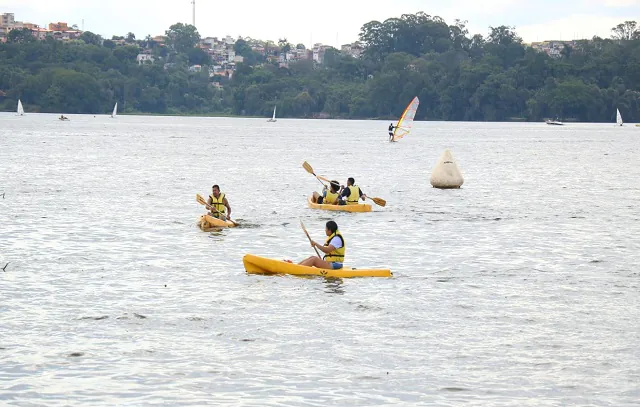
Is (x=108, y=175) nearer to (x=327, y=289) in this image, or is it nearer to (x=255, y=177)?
(x=255, y=177)

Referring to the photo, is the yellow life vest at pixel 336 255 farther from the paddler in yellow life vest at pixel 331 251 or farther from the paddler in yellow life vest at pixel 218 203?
the paddler in yellow life vest at pixel 218 203

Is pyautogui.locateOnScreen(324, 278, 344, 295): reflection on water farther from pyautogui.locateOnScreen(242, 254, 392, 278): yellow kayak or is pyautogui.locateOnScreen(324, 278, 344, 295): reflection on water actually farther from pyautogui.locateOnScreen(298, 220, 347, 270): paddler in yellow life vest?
pyautogui.locateOnScreen(298, 220, 347, 270): paddler in yellow life vest

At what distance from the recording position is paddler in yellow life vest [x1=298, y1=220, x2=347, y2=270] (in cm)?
2259

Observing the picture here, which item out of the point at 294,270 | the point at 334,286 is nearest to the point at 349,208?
the point at 294,270

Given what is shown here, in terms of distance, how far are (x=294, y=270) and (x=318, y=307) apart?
9.50ft

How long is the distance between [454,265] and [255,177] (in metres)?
35.4

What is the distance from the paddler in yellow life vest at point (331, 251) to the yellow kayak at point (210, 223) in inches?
354

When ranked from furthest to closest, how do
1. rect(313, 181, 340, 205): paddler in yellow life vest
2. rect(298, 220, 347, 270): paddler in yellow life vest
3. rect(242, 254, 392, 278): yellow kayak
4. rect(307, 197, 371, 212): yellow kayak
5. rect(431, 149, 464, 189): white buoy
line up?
rect(431, 149, 464, 189): white buoy, rect(313, 181, 340, 205): paddler in yellow life vest, rect(307, 197, 371, 212): yellow kayak, rect(242, 254, 392, 278): yellow kayak, rect(298, 220, 347, 270): paddler in yellow life vest

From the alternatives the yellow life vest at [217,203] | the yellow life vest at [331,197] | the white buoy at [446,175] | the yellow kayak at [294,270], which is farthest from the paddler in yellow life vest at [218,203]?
the white buoy at [446,175]

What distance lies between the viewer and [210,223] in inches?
1247

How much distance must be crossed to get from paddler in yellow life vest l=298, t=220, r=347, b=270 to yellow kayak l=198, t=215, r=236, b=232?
9.00 metres

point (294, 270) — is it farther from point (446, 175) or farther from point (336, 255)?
point (446, 175)

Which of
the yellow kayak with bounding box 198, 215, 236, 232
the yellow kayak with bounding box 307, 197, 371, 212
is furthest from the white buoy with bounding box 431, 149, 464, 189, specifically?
the yellow kayak with bounding box 198, 215, 236, 232

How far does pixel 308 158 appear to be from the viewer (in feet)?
276
